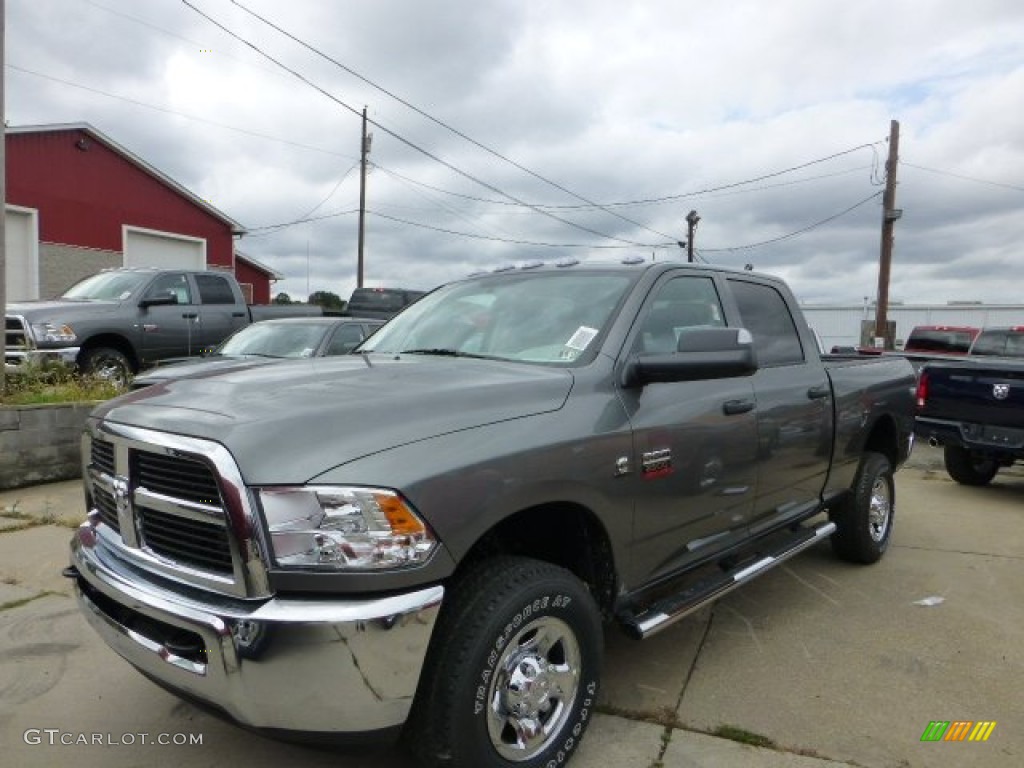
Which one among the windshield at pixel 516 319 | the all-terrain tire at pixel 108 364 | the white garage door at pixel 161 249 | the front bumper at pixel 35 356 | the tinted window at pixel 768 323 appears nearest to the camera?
the windshield at pixel 516 319

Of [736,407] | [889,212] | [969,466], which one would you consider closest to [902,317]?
[889,212]

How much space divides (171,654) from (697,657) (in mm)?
2451

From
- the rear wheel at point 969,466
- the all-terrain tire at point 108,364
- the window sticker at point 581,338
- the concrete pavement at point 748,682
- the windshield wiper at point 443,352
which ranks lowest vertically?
the concrete pavement at point 748,682

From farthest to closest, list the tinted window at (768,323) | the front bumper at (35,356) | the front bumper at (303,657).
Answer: the front bumper at (35,356), the tinted window at (768,323), the front bumper at (303,657)

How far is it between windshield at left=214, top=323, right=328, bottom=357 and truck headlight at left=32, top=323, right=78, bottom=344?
1642mm

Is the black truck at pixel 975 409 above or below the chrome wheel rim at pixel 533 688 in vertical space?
above

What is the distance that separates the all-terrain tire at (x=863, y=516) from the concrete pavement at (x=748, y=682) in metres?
0.13

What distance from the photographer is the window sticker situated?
3046 mm

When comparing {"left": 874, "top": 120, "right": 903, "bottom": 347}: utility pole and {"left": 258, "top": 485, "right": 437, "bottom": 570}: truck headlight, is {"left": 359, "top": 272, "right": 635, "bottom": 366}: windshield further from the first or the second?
{"left": 874, "top": 120, "right": 903, "bottom": 347}: utility pole

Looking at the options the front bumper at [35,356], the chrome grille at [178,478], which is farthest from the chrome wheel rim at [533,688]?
the front bumper at [35,356]

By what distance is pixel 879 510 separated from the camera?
210 inches

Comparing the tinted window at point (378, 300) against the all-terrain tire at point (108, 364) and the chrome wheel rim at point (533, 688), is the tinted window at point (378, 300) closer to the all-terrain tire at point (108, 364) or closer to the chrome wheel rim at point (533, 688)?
the all-terrain tire at point (108, 364)

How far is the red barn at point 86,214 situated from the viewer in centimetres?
1764

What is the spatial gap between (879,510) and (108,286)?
30.7ft
